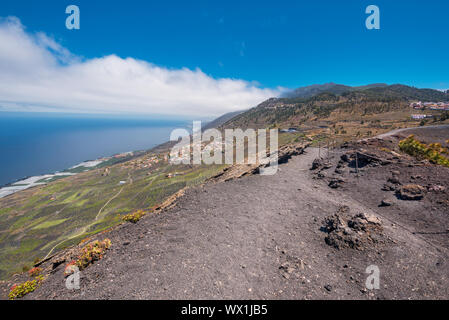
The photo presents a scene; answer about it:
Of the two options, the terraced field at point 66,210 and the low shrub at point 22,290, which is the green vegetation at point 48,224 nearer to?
the terraced field at point 66,210

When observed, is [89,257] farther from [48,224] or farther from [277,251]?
[48,224]

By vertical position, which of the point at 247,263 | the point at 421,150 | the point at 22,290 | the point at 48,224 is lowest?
the point at 48,224

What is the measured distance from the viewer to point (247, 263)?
580cm

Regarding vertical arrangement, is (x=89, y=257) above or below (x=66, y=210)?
above

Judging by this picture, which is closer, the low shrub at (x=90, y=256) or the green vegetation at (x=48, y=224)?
the low shrub at (x=90, y=256)

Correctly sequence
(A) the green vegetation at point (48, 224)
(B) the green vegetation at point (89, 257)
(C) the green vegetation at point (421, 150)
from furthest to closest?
(A) the green vegetation at point (48, 224) → (C) the green vegetation at point (421, 150) → (B) the green vegetation at point (89, 257)

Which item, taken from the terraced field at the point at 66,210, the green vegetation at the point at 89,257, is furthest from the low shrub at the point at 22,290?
the terraced field at the point at 66,210

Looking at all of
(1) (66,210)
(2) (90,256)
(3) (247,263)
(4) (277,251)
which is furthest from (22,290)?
(1) (66,210)

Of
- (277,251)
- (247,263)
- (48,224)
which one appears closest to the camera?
(247,263)

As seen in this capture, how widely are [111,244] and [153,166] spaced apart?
319 ft

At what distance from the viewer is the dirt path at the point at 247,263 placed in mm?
4867

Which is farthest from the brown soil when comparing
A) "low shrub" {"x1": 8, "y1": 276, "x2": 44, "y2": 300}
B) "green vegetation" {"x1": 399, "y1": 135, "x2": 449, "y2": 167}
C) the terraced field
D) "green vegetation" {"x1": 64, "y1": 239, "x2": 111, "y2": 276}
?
the terraced field
